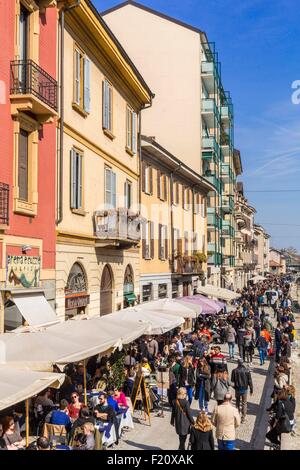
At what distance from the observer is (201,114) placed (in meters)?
47.3

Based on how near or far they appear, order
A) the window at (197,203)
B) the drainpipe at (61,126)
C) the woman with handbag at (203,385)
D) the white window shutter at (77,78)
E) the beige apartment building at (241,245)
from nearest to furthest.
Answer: the woman with handbag at (203,385)
the drainpipe at (61,126)
the white window shutter at (77,78)
the window at (197,203)
the beige apartment building at (241,245)

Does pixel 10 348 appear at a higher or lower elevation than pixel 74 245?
lower

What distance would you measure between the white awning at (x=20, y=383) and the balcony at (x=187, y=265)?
27.6 metres

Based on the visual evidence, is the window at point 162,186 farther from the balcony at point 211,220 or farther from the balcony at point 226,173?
the balcony at point 226,173

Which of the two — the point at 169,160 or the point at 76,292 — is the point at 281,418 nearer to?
the point at 76,292

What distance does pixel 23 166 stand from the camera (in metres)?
16.3

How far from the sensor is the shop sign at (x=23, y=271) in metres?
15.1

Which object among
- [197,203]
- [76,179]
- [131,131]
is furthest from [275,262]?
[76,179]

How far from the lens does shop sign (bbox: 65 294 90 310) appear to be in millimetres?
19438

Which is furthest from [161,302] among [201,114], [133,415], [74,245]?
[201,114]

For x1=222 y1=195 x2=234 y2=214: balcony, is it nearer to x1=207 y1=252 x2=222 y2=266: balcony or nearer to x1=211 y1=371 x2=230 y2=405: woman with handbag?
x1=207 y1=252 x2=222 y2=266: balcony

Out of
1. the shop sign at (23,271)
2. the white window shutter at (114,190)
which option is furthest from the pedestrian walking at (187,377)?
the white window shutter at (114,190)
